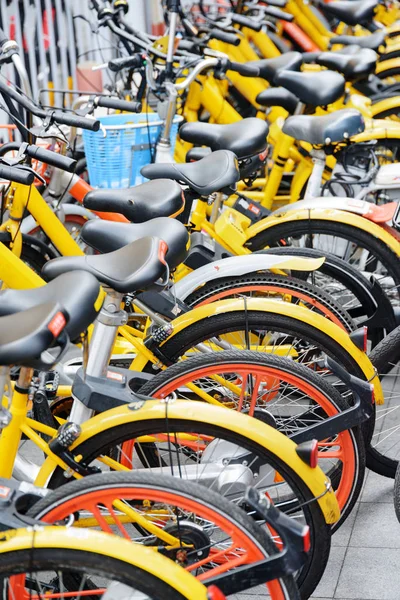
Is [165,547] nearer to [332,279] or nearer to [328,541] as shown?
[328,541]

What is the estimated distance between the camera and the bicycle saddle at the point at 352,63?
6176 mm

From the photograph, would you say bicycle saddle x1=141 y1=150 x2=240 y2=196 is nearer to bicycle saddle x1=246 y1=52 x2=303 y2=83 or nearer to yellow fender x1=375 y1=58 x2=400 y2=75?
bicycle saddle x1=246 y1=52 x2=303 y2=83

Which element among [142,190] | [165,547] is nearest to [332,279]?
[142,190]

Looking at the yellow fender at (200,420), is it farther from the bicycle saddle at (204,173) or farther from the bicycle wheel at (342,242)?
the bicycle wheel at (342,242)

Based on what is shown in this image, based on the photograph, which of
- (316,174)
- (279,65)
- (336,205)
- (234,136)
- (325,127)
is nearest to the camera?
(234,136)

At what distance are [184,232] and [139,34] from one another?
9.48 feet

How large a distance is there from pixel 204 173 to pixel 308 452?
144 cm

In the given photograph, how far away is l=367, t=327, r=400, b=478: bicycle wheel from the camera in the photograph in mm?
3805

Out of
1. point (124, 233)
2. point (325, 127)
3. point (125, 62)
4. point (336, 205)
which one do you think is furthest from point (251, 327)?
point (125, 62)

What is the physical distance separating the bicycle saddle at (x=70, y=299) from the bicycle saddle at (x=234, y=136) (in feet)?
6.18

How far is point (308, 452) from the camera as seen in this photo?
276 centimetres

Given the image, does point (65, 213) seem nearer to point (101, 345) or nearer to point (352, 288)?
point (352, 288)

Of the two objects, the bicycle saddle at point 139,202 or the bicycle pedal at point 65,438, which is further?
the bicycle saddle at point 139,202

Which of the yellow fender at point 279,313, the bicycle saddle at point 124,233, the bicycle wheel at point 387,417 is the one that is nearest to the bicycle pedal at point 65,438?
the bicycle saddle at point 124,233
